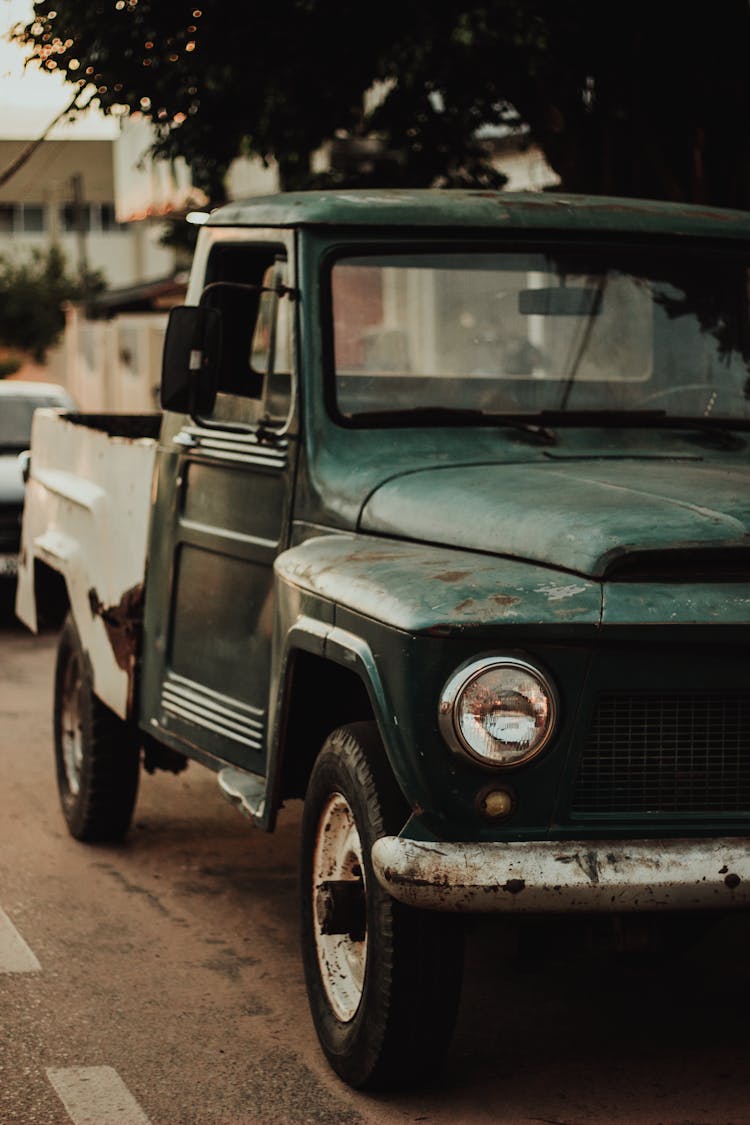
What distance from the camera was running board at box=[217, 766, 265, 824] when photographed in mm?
4973

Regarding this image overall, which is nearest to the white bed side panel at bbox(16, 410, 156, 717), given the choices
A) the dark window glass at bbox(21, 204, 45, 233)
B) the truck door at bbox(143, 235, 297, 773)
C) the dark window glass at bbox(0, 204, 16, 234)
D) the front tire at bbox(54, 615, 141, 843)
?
the front tire at bbox(54, 615, 141, 843)

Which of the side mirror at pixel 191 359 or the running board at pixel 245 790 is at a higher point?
the side mirror at pixel 191 359

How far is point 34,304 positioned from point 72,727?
5098cm

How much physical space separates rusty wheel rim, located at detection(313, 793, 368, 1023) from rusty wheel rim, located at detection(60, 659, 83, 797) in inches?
98.8

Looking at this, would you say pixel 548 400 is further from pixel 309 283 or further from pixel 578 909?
pixel 578 909

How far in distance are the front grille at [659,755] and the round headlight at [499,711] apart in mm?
134

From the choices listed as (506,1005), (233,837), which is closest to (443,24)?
(233,837)

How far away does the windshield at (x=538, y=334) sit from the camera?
514 cm

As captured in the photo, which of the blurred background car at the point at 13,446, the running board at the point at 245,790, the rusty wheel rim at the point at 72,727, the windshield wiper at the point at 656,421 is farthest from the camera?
the blurred background car at the point at 13,446

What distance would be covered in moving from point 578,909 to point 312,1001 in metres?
1.03

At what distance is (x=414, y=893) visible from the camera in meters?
3.84

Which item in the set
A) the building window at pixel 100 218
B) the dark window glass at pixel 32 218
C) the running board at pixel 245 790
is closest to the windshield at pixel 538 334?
the running board at pixel 245 790

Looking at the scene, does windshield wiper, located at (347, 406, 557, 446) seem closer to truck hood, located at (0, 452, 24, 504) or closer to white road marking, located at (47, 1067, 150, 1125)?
white road marking, located at (47, 1067, 150, 1125)

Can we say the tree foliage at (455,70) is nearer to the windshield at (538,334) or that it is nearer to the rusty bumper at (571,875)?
the windshield at (538,334)
